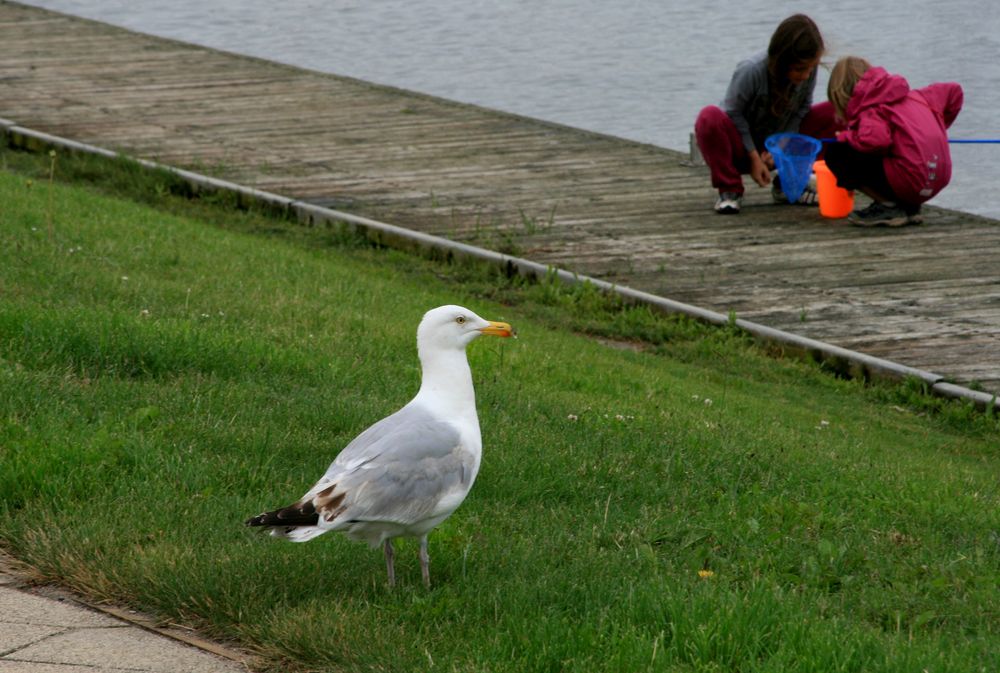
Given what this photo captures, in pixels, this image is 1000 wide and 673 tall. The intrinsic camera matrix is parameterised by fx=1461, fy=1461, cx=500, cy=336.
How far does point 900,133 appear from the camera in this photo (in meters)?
11.2

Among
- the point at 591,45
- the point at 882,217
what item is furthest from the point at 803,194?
the point at 591,45

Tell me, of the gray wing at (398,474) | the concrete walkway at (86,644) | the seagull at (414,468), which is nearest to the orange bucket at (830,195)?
the seagull at (414,468)

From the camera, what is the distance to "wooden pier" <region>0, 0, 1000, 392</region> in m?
9.82

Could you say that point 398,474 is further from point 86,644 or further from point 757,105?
point 757,105

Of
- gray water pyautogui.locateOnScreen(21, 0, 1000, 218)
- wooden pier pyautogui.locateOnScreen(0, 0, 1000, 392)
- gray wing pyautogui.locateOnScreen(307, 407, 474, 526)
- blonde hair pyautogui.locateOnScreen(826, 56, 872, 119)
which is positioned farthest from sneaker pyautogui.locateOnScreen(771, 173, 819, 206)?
gray wing pyautogui.locateOnScreen(307, 407, 474, 526)

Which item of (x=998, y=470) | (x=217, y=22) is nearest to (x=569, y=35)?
(x=217, y=22)

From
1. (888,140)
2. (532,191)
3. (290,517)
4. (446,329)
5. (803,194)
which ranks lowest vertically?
(290,517)

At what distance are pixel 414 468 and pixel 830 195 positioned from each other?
806 cm

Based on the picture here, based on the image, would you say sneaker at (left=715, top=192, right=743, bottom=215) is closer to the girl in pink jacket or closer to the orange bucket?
the orange bucket

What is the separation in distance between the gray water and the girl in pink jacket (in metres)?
6.43

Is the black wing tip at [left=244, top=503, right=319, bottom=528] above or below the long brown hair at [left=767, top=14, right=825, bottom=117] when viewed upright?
below

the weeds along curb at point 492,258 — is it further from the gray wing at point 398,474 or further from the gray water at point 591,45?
the gray water at point 591,45

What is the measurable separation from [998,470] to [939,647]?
11.3 ft

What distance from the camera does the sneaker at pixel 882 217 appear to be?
38.3 feet
